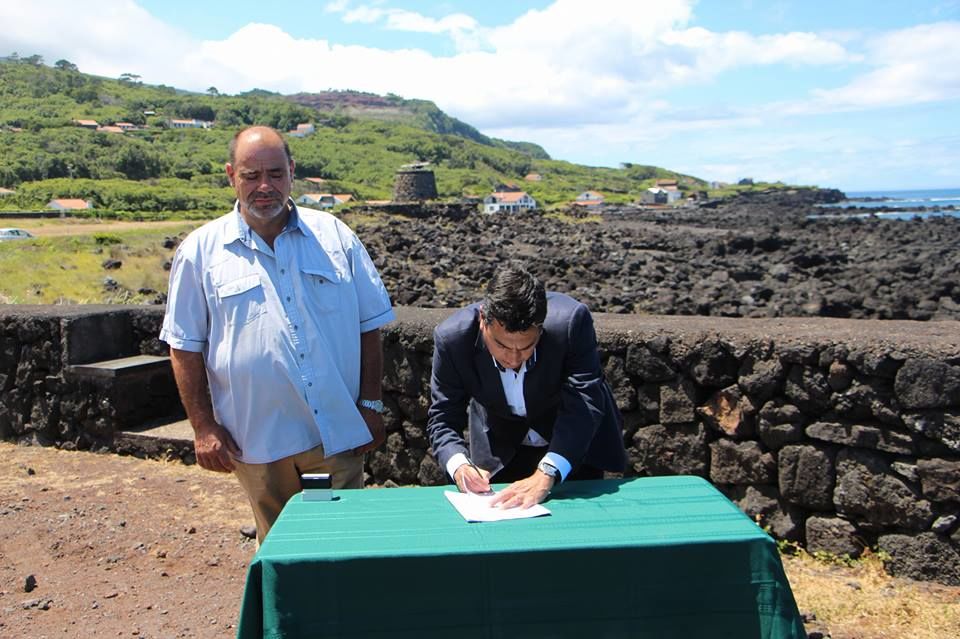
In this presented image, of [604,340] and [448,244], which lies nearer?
[604,340]

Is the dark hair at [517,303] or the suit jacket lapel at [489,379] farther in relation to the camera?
the suit jacket lapel at [489,379]

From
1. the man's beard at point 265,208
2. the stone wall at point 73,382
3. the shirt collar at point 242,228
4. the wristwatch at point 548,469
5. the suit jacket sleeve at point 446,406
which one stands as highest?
the man's beard at point 265,208

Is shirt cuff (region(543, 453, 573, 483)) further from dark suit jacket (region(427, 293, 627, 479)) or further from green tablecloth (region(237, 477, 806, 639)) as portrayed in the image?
green tablecloth (region(237, 477, 806, 639))

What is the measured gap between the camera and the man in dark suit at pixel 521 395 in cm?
256

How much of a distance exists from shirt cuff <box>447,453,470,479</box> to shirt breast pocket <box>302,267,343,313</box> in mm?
727

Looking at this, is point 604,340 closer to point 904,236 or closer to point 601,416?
point 601,416

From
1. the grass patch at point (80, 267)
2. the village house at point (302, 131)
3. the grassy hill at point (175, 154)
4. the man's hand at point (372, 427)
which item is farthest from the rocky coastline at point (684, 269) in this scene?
the village house at point (302, 131)

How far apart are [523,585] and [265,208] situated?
157 cm

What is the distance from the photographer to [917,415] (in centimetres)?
362

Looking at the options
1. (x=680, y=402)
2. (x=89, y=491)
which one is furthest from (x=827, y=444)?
(x=89, y=491)

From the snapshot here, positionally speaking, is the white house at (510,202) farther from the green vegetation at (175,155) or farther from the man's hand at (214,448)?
the man's hand at (214,448)

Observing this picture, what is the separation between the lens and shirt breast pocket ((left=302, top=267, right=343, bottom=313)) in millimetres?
3090

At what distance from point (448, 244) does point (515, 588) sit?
29.4 metres

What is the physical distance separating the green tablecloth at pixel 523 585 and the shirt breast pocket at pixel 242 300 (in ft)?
3.30
